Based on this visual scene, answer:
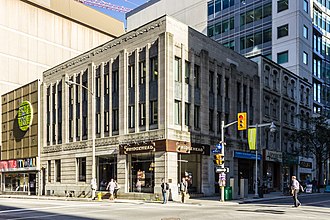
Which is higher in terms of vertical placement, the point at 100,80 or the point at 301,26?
the point at 301,26

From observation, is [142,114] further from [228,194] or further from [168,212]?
[168,212]

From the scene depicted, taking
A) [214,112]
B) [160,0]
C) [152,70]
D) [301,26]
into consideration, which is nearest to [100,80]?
[152,70]

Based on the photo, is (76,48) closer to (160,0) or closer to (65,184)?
(160,0)

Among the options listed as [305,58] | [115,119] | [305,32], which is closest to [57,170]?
[115,119]

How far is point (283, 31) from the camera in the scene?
65875 mm

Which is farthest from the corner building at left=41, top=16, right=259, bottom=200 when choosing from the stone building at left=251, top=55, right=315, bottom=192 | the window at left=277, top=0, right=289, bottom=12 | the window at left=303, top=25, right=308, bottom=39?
the window at left=303, top=25, right=308, bottom=39

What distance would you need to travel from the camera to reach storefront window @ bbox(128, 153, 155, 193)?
33.5 meters

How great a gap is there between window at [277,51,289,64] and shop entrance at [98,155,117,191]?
38.1 meters

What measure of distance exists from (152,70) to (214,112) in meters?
7.53

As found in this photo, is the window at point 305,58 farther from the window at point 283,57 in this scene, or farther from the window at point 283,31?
the window at point 283,31

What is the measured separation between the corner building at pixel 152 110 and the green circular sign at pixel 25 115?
6.29 metres

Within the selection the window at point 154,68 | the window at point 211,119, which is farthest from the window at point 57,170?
the window at point 211,119

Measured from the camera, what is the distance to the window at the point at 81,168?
41.3 metres

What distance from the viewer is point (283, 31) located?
65875 mm
